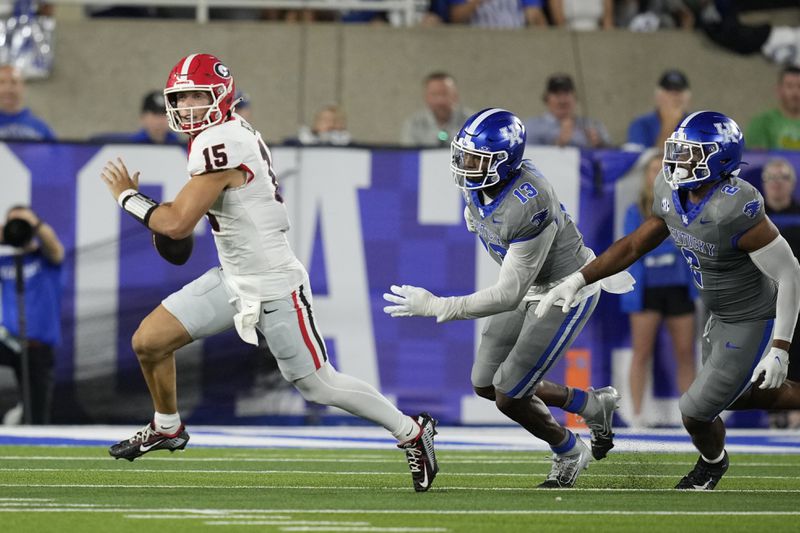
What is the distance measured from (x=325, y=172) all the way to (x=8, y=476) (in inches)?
144

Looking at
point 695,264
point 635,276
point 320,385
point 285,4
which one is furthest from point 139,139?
point 695,264

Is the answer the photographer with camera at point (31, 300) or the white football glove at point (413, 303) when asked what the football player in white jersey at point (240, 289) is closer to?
the white football glove at point (413, 303)

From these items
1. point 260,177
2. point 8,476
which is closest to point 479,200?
point 260,177

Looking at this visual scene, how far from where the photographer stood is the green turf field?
496 cm

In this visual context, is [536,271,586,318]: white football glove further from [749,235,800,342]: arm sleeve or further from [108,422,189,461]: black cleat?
[108,422,189,461]: black cleat

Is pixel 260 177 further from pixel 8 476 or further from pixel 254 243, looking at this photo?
pixel 8 476

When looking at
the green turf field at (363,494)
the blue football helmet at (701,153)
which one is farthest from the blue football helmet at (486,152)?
the green turf field at (363,494)

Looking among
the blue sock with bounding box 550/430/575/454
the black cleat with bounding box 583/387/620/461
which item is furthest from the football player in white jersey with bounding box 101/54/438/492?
the black cleat with bounding box 583/387/620/461

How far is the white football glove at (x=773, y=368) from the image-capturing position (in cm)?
584

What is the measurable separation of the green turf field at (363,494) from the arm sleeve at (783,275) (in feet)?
2.31

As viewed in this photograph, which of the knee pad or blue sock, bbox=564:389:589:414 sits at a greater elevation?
the knee pad

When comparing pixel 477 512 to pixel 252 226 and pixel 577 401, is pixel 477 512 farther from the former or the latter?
pixel 252 226

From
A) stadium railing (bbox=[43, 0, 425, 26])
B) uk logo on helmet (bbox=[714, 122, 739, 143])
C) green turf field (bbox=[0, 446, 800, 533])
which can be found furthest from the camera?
stadium railing (bbox=[43, 0, 425, 26])

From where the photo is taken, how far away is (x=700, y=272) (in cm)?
614
